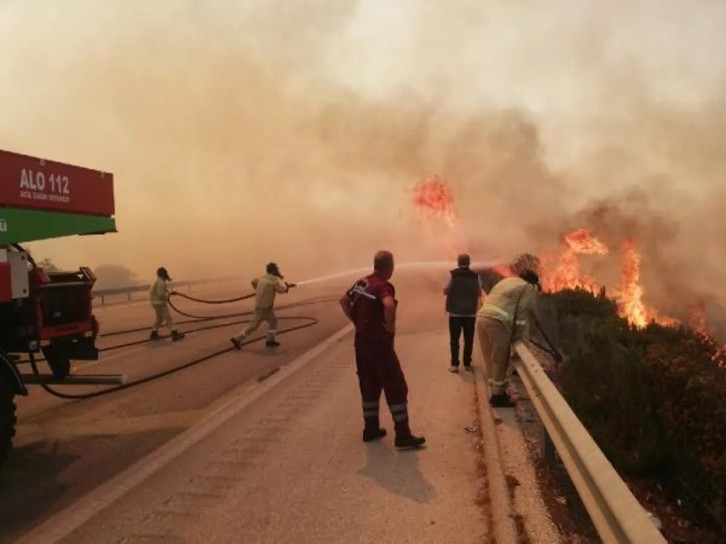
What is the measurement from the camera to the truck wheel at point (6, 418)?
203 inches

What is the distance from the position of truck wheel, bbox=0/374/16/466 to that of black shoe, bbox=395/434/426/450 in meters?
3.24

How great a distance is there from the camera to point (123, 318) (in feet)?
62.6

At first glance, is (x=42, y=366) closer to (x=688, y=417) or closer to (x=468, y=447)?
(x=468, y=447)

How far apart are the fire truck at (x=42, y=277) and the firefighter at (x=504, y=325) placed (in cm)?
403

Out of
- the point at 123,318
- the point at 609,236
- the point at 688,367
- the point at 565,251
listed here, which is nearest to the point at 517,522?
the point at 688,367

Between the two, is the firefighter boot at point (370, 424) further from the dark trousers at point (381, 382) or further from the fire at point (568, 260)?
the fire at point (568, 260)

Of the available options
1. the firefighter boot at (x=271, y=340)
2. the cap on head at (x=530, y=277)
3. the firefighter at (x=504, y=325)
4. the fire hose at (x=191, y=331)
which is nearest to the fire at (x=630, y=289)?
the fire hose at (x=191, y=331)

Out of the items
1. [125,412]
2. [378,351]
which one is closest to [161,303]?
[125,412]

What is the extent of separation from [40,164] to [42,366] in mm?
5921

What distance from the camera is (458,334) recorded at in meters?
8.87

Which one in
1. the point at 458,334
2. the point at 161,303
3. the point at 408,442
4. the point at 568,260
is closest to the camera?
the point at 408,442

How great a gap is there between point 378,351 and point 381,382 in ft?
0.90

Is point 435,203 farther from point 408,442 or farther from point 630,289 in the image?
point 408,442

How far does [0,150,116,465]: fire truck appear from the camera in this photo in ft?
17.5
